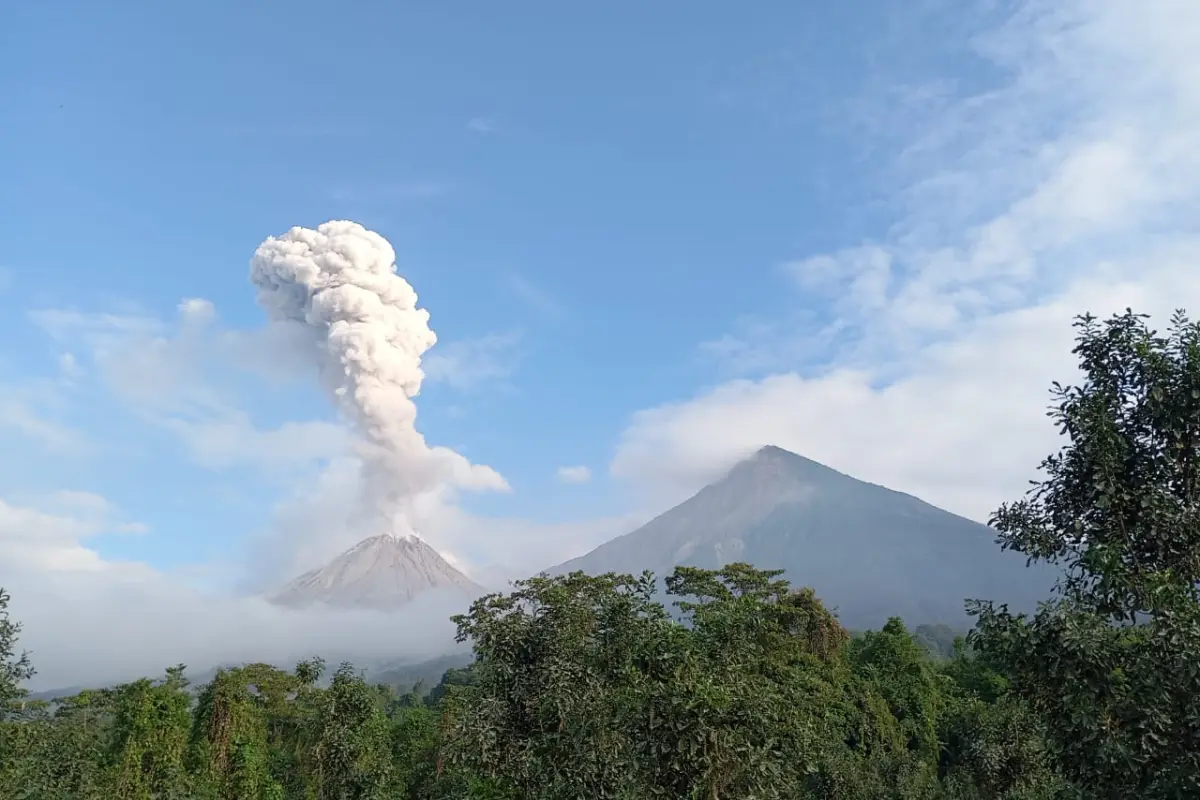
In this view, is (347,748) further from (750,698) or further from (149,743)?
(750,698)

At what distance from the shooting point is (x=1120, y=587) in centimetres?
802

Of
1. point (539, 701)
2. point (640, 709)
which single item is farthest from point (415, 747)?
point (640, 709)

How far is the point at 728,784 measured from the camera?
35.5 ft

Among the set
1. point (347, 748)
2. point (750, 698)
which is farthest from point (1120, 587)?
point (347, 748)

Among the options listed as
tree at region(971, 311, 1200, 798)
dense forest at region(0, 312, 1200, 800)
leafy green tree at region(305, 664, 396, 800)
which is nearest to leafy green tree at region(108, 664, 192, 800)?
dense forest at region(0, 312, 1200, 800)

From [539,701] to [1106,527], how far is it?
9607 mm

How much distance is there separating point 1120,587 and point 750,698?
4.91 metres

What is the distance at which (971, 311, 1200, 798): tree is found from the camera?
724 centimetres

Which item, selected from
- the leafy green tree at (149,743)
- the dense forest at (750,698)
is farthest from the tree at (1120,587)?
the leafy green tree at (149,743)

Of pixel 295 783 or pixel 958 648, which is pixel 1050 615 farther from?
pixel 958 648

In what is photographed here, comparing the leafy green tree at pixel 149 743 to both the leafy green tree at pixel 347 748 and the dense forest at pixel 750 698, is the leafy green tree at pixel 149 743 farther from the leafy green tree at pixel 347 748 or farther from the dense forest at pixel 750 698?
the leafy green tree at pixel 347 748

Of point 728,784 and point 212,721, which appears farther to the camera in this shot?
point 212,721

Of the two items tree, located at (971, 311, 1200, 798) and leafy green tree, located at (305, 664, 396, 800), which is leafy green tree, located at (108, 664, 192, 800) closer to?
leafy green tree, located at (305, 664, 396, 800)

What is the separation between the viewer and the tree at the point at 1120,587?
23.7 feet
